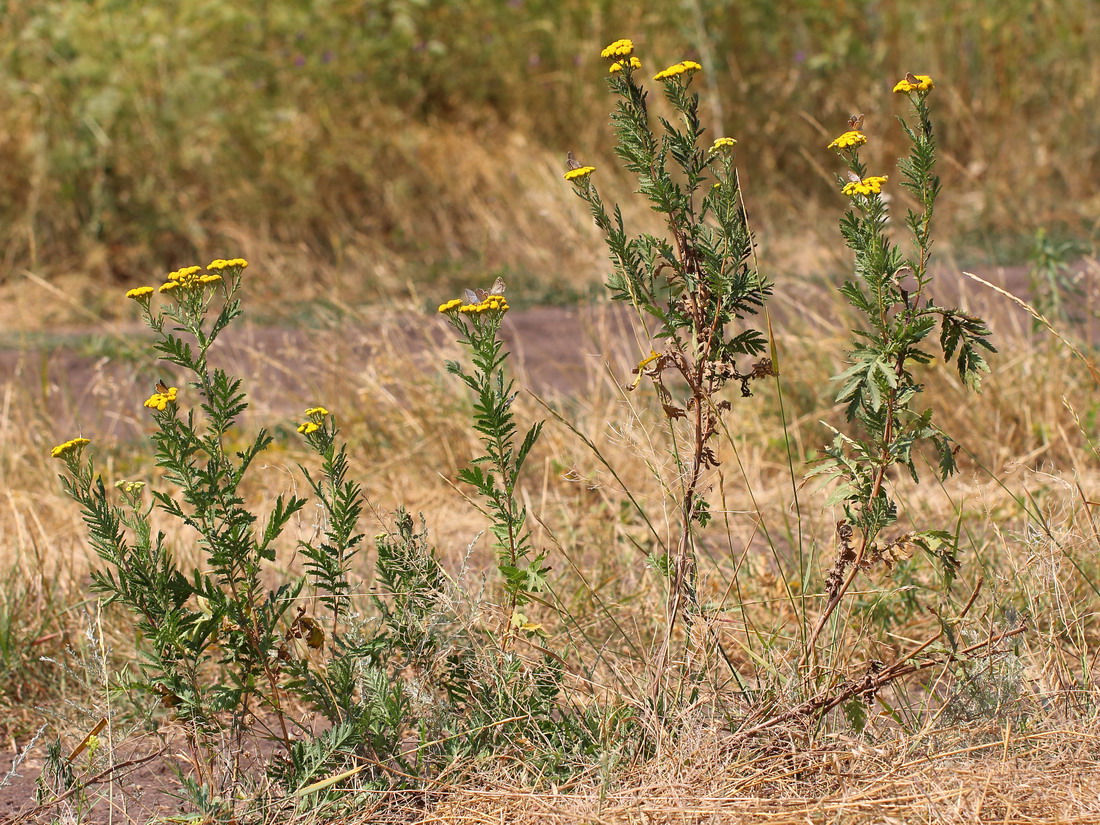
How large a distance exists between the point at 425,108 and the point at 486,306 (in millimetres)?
7522

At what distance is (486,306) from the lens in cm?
184

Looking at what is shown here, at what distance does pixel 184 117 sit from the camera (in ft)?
26.5

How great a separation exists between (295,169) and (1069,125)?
5315 mm

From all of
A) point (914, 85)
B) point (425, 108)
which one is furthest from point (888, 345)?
point (425, 108)

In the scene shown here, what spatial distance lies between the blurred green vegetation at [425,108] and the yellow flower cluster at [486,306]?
224 inches

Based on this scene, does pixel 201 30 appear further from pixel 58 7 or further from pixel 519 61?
pixel 519 61

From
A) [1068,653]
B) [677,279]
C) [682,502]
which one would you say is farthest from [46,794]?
[1068,653]

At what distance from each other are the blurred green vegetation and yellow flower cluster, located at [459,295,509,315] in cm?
569

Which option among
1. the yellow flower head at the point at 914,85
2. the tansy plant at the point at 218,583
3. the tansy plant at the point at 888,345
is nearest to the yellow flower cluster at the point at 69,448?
the tansy plant at the point at 218,583

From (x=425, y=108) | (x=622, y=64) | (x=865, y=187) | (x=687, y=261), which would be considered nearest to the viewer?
(x=865, y=187)

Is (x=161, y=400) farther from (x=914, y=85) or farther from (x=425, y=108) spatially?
(x=425, y=108)

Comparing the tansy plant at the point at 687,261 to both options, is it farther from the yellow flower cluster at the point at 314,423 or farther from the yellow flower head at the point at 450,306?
the yellow flower cluster at the point at 314,423

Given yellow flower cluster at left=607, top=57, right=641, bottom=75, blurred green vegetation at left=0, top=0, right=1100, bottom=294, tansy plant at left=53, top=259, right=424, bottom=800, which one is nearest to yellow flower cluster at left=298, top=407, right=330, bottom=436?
tansy plant at left=53, top=259, right=424, bottom=800

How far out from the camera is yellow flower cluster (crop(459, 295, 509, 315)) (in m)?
1.82
